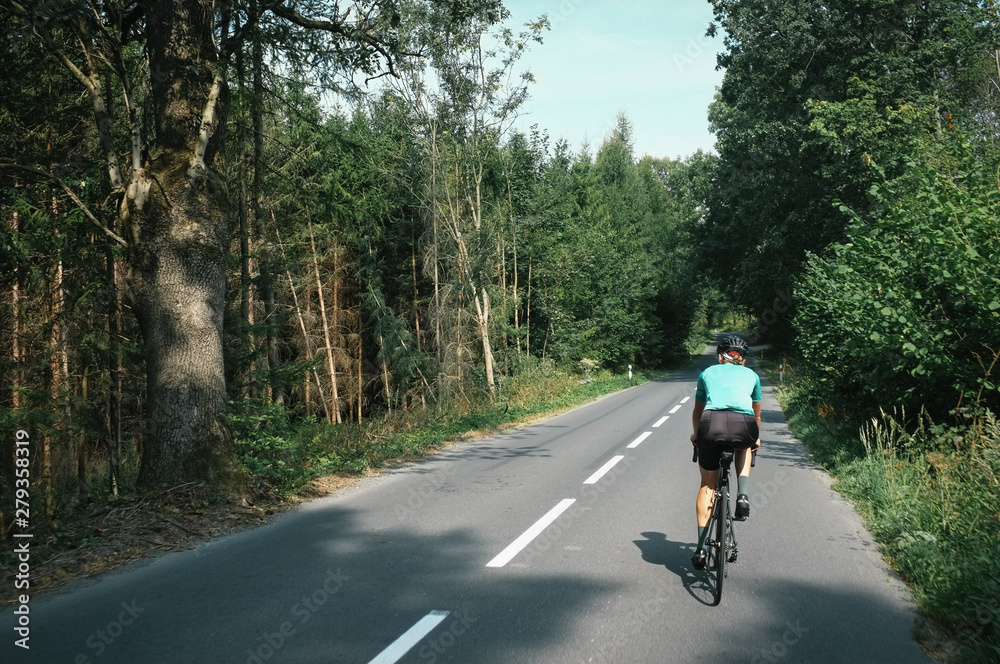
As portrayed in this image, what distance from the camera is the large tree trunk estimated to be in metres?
7.64

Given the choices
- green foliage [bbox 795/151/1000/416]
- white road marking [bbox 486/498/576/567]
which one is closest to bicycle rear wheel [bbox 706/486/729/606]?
white road marking [bbox 486/498/576/567]

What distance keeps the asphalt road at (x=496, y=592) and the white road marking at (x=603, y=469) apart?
80 centimetres

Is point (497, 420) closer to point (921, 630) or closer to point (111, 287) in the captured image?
point (111, 287)

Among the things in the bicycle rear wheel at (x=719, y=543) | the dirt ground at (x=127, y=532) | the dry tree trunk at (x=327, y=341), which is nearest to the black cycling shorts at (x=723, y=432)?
Answer: the bicycle rear wheel at (x=719, y=543)

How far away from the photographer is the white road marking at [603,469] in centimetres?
962

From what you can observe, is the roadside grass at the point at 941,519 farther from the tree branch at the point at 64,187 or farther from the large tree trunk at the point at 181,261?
the tree branch at the point at 64,187

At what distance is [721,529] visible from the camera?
16.2ft

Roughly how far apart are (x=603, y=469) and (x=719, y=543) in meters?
5.71

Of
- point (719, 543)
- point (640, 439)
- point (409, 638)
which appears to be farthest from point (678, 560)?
point (640, 439)

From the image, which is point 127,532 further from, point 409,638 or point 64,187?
point 409,638

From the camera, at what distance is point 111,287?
8.25m

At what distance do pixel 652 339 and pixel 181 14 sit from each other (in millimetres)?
41874

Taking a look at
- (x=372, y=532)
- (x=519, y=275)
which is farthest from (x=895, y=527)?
(x=519, y=275)

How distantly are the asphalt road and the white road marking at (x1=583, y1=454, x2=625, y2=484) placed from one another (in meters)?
0.80
